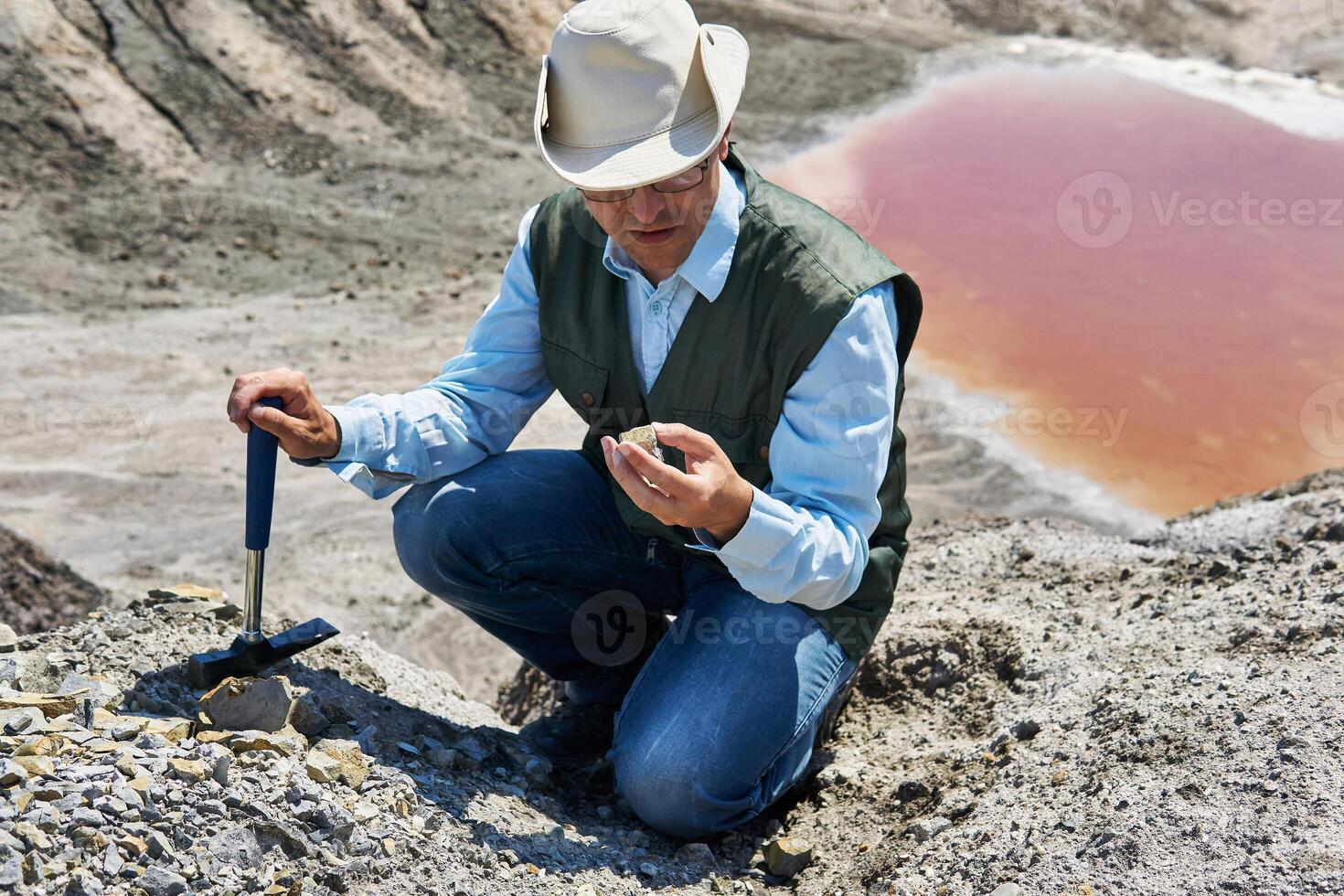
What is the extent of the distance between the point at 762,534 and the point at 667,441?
254mm

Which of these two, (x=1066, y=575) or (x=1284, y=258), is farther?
(x=1284, y=258)

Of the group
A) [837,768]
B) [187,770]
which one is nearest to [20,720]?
[187,770]

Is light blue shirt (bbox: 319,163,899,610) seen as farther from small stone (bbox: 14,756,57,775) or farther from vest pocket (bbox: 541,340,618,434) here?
small stone (bbox: 14,756,57,775)

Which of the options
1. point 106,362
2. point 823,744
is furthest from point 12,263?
point 823,744

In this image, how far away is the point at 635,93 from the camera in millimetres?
2434

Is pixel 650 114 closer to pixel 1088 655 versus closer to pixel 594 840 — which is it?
pixel 594 840

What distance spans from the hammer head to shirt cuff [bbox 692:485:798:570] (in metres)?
1.03

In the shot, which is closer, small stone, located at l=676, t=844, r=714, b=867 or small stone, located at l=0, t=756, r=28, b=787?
small stone, located at l=0, t=756, r=28, b=787

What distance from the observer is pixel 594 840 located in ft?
8.54

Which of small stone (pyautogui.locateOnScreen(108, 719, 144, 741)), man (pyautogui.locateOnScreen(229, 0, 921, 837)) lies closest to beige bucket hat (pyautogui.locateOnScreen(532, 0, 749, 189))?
man (pyautogui.locateOnScreen(229, 0, 921, 837))

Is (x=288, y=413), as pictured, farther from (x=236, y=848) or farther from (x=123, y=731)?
(x=236, y=848)

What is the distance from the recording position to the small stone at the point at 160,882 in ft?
6.72

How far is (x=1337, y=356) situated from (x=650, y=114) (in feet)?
16.7

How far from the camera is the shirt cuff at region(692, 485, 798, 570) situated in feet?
7.46
